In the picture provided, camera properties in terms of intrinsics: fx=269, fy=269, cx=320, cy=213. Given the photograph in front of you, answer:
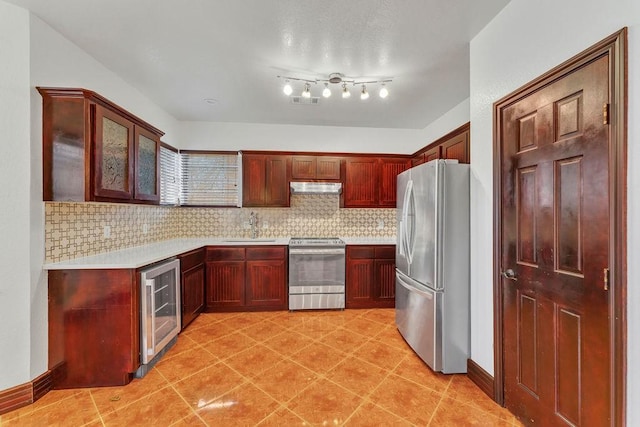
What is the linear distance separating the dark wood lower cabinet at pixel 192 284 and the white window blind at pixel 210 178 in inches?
34.0

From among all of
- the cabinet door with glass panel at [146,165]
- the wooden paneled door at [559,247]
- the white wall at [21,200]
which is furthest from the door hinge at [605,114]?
the white wall at [21,200]

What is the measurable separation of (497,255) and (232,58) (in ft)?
8.84

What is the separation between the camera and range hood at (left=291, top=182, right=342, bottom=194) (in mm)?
3906

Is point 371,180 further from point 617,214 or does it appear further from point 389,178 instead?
point 617,214

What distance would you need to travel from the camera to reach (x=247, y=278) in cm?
361

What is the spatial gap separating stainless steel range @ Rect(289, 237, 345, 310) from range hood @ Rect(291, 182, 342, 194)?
795 mm

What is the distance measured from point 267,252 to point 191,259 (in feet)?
3.07

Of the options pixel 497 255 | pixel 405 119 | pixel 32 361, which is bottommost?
pixel 32 361

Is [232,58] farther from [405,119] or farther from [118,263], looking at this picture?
[405,119]

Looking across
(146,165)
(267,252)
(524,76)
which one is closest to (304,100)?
(146,165)

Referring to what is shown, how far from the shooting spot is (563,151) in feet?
4.72

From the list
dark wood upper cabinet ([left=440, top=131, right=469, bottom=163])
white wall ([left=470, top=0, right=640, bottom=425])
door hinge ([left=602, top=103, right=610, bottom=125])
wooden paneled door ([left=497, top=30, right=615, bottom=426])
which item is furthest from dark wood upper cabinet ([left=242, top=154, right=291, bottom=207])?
door hinge ([left=602, top=103, right=610, bottom=125])

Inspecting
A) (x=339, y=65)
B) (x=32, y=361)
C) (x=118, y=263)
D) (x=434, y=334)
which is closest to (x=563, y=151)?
(x=434, y=334)

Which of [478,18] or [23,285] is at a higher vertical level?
[478,18]
